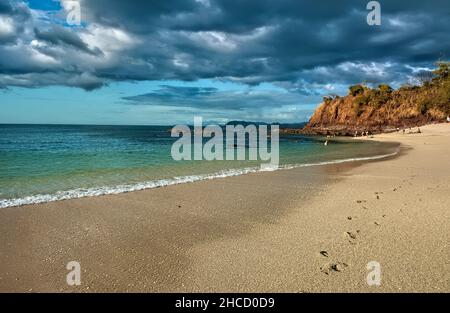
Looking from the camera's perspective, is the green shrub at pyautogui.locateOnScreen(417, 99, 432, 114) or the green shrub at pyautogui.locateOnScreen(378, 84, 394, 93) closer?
the green shrub at pyautogui.locateOnScreen(417, 99, 432, 114)

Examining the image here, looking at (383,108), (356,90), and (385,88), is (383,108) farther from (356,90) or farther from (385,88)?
(356,90)

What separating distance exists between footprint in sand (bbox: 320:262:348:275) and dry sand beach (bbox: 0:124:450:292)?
0.05 feet

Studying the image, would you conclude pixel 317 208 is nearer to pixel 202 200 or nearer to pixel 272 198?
→ pixel 272 198

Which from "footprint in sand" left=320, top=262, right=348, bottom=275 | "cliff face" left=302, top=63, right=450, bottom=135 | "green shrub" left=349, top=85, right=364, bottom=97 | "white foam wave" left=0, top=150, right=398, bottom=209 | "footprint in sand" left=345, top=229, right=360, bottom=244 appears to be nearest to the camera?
"footprint in sand" left=320, top=262, right=348, bottom=275

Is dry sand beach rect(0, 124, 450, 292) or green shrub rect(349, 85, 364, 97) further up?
green shrub rect(349, 85, 364, 97)

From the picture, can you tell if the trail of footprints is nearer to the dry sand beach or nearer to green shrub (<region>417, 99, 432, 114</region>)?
the dry sand beach

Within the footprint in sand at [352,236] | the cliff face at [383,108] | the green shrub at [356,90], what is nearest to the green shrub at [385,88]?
the cliff face at [383,108]

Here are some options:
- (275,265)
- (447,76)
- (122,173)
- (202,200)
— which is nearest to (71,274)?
(275,265)

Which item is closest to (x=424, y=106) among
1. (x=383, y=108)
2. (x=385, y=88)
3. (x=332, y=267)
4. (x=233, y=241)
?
(x=383, y=108)

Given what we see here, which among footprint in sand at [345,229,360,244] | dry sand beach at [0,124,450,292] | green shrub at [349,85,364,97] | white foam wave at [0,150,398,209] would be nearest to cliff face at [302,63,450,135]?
green shrub at [349,85,364,97]

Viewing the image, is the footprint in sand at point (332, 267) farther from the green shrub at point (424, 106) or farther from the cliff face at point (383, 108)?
the green shrub at point (424, 106)

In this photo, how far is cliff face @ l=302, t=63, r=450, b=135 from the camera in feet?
276

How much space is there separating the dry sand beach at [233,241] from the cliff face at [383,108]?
78072 mm

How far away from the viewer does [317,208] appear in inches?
322
